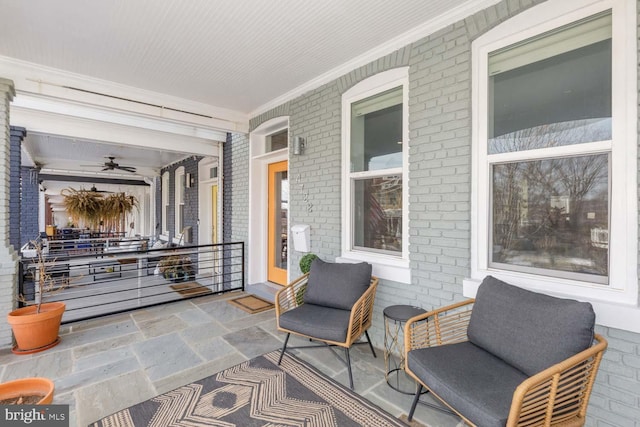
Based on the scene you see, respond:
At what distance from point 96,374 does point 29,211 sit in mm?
6182

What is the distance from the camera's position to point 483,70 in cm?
228

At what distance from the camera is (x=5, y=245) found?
2.85 m

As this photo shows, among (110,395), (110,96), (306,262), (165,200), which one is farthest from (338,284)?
(165,200)

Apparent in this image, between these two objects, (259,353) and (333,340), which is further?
(259,353)

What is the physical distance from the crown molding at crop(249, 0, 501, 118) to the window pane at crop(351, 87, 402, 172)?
0.37 meters

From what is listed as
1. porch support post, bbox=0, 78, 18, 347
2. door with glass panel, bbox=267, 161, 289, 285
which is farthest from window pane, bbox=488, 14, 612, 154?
porch support post, bbox=0, 78, 18, 347

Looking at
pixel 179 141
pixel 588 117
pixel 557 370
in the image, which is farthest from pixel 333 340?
pixel 179 141

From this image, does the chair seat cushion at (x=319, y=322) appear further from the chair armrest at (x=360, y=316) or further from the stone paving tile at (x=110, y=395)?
the stone paving tile at (x=110, y=395)

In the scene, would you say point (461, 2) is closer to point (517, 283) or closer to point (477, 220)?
point (477, 220)

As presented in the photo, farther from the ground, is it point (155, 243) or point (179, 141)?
point (179, 141)

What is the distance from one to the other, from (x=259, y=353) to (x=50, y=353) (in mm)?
1894

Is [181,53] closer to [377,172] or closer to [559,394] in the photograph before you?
[377,172]

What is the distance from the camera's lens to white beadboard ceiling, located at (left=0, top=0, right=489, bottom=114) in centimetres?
230

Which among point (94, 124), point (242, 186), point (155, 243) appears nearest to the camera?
point (94, 124)
